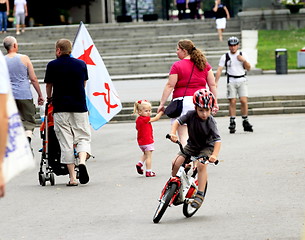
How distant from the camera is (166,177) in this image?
12141 millimetres

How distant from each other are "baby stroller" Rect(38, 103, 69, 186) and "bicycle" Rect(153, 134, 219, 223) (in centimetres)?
291

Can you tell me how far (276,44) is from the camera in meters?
35.3

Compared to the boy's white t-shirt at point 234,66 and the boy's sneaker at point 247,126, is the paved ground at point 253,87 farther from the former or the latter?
the boy's white t-shirt at point 234,66

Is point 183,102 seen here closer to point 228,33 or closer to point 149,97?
point 149,97

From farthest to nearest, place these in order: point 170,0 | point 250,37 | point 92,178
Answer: point 170,0, point 250,37, point 92,178

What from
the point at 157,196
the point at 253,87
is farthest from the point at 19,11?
the point at 157,196

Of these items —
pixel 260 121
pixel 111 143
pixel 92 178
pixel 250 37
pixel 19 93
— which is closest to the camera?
pixel 92 178

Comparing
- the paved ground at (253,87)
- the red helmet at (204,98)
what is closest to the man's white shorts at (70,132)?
the red helmet at (204,98)

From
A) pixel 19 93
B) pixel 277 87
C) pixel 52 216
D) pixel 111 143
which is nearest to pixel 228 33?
pixel 277 87

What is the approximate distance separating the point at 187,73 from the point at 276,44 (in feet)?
80.0

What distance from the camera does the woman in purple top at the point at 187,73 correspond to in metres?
11.4

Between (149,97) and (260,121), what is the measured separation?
4.11 metres

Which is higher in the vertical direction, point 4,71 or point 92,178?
point 4,71

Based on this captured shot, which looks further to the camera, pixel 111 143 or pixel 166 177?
pixel 111 143
